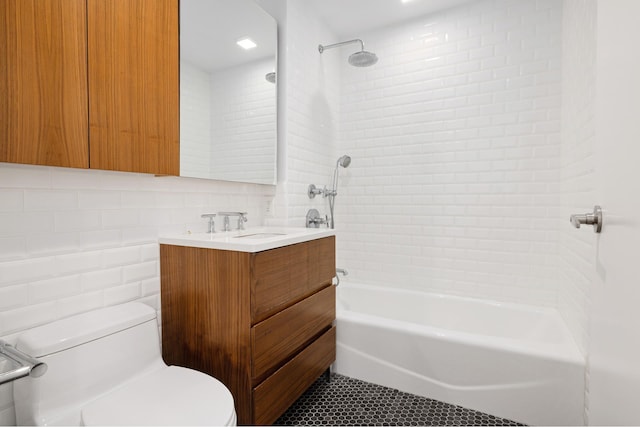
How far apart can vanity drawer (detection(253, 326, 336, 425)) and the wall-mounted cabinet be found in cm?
107

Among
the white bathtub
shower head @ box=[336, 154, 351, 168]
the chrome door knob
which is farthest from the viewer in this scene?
shower head @ box=[336, 154, 351, 168]

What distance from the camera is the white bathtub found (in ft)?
5.05

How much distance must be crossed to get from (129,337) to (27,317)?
0.34 m

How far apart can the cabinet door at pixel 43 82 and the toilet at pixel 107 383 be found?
603 mm

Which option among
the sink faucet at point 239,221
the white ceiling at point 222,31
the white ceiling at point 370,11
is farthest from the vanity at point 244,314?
the white ceiling at point 370,11

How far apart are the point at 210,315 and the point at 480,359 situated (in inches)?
55.9

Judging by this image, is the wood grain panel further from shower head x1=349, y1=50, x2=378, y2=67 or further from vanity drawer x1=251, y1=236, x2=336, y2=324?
shower head x1=349, y1=50, x2=378, y2=67

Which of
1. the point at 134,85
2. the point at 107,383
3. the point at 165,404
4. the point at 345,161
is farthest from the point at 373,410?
the point at 134,85

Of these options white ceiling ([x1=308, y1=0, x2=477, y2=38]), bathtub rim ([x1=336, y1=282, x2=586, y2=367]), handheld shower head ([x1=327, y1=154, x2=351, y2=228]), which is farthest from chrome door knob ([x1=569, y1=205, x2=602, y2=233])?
white ceiling ([x1=308, y1=0, x2=477, y2=38])

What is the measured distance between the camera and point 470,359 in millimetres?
1710

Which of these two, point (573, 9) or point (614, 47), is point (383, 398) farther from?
point (573, 9)

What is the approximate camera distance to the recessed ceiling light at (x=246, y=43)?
1967 millimetres

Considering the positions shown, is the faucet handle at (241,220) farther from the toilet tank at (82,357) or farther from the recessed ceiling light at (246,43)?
the recessed ceiling light at (246,43)

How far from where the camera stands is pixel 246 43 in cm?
200
